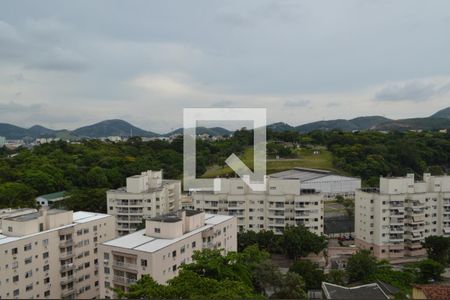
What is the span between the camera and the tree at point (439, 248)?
583 inches

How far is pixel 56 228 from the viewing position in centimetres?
1174

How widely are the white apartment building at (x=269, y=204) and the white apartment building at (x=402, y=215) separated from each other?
6.37 ft

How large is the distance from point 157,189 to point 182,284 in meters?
11.9

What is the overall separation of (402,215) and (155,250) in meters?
11.3

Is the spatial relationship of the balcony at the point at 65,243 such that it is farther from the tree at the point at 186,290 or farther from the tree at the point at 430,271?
the tree at the point at 430,271

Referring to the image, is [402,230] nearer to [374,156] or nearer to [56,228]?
[56,228]

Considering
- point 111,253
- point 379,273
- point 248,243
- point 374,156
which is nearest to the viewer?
point 111,253

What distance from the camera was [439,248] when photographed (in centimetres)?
1492

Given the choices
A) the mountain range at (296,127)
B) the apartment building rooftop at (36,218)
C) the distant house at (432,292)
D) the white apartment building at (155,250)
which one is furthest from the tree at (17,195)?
the mountain range at (296,127)

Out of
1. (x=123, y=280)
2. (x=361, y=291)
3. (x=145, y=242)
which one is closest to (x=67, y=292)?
(x=123, y=280)

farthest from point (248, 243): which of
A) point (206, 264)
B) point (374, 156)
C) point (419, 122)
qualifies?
point (419, 122)

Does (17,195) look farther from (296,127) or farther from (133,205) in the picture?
(296,127)

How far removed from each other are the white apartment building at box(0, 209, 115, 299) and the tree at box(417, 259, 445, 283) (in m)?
10.6

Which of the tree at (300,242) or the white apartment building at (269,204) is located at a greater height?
the white apartment building at (269,204)
